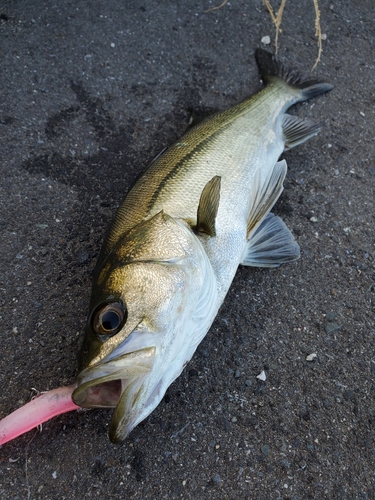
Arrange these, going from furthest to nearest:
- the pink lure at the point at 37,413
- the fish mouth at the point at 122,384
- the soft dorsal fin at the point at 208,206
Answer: the soft dorsal fin at the point at 208,206
the pink lure at the point at 37,413
the fish mouth at the point at 122,384

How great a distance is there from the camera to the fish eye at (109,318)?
72.3 inches

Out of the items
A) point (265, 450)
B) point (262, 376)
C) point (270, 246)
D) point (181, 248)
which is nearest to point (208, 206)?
point (181, 248)

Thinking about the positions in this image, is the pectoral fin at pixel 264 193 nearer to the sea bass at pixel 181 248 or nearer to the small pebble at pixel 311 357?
the sea bass at pixel 181 248

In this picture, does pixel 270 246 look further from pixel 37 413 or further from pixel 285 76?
pixel 285 76

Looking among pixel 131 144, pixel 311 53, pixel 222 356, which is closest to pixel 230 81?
pixel 311 53

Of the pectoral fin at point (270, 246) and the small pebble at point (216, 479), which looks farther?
the pectoral fin at point (270, 246)

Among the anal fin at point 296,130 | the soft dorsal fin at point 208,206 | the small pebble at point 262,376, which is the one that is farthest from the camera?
the anal fin at point 296,130

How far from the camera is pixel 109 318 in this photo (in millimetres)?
1863

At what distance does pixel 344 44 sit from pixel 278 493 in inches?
149

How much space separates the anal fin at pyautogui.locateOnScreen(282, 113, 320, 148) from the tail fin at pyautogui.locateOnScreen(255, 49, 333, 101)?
1.16 ft

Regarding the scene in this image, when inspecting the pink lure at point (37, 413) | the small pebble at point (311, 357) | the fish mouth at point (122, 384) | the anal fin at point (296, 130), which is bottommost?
the small pebble at point (311, 357)

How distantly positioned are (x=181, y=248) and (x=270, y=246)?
82cm

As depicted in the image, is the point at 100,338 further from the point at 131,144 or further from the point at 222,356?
the point at 131,144

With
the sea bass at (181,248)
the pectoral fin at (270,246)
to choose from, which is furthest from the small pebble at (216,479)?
the pectoral fin at (270,246)
